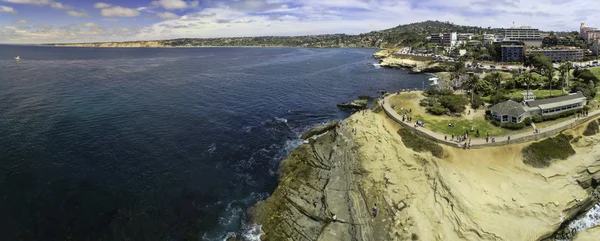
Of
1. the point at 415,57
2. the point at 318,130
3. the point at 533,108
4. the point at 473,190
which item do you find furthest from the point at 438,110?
the point at 415,57

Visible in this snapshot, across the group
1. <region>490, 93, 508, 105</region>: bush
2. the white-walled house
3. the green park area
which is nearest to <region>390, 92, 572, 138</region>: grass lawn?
the green park area

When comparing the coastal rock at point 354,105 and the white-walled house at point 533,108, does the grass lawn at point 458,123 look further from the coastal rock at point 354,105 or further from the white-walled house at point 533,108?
the coastal rock at point 354,105

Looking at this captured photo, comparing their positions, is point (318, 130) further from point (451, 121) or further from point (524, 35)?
point (524, 35)

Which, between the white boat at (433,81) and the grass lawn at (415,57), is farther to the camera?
the grass lawn at (415,57)

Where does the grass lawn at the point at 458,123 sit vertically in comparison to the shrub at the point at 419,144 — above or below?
above

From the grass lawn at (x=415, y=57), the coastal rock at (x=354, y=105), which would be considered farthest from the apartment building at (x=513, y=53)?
the coastal rock at (x=354, y=105)

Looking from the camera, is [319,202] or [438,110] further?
[438,110]

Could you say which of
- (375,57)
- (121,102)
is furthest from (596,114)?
(375,57)
